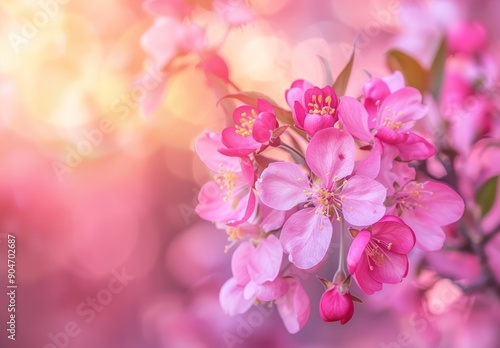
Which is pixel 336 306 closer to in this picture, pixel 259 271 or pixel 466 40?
pixel 259 271

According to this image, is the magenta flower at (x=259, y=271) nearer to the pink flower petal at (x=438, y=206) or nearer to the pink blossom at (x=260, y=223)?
the pink blossom at (x=260, y=223)

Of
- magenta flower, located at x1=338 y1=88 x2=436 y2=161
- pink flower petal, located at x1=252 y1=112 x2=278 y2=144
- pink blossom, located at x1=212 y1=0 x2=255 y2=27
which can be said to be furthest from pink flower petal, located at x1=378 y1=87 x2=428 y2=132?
pink blossom, located at x1=212 y1=0 x2=255 y2=27

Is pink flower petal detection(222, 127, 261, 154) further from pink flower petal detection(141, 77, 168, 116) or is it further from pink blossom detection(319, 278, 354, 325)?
pink flower petal detection(141, 77, 168, 116)

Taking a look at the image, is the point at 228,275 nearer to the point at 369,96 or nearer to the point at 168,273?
the point at 168,273

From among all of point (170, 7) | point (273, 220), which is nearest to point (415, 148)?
point (273, 220)

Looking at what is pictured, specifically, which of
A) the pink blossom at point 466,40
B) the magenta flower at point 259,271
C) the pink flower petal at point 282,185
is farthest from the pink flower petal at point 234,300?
the pink blossom at point 466,40

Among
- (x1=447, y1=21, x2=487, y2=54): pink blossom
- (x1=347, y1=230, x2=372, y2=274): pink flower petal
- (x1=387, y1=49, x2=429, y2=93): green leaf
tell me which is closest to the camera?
(x1=347, y1=230, x2=372, y2=274): pink flower petal
